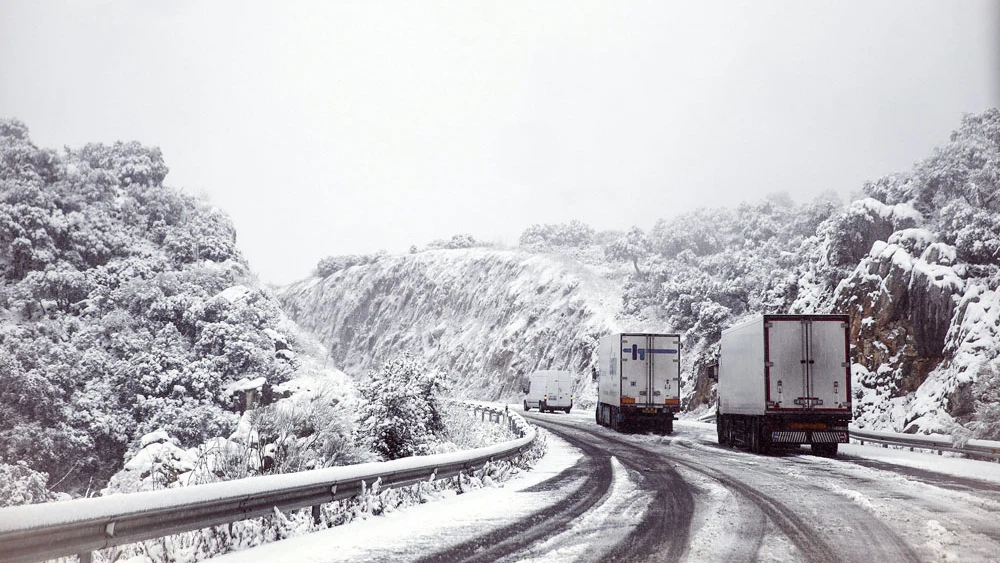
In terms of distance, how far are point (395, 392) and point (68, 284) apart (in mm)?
23129

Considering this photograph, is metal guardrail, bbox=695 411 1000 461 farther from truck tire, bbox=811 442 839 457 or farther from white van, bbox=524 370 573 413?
white van, bbox=524 370 573 413

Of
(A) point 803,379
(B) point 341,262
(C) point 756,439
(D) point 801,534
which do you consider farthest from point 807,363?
(B) point 341,262

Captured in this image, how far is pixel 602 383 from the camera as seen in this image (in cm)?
3403

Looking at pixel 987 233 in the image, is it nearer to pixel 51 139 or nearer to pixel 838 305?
pixel 838 305

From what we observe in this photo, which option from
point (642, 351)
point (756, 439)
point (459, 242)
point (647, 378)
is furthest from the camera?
point (459, 242)

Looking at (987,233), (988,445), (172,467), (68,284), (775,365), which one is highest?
(987,233)

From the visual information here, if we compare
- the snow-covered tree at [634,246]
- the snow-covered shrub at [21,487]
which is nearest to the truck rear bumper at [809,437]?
the snow-covered shrub at [21,487]

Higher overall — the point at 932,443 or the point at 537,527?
the point at 932,443

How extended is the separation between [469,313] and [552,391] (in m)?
40.5

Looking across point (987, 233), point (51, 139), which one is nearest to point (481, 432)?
point (987, 233)

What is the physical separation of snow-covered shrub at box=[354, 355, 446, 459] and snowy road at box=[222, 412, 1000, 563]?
6.58 meters

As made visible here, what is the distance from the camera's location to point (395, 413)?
880 inches

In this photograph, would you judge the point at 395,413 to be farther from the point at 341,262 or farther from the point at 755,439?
the point at 341,262

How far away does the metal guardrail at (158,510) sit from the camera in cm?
513
